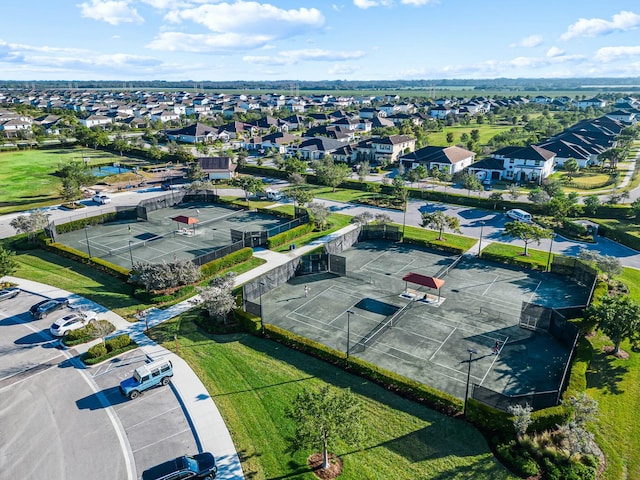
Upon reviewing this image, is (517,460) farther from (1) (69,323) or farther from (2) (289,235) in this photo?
(2) (289,235)

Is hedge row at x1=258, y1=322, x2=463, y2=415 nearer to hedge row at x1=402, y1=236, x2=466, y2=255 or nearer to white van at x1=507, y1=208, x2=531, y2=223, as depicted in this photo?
hedge row at x1=402, y1=236, x2=466, y2=255

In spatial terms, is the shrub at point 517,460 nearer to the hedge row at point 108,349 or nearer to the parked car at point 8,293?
the hedge row at point 108,349

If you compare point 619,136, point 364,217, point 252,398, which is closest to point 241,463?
point 252,398

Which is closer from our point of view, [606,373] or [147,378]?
[147,378]

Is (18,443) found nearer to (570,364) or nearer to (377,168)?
(570,364)

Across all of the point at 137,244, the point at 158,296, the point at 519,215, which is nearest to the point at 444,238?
the point at 519,215

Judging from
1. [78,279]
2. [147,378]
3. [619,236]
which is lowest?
[78,279]

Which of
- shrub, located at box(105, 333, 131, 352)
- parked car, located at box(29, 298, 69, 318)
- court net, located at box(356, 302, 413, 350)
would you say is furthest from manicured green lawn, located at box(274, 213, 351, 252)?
parked car, located at box(29, 298, 69, 318)

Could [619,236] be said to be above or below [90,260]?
above
